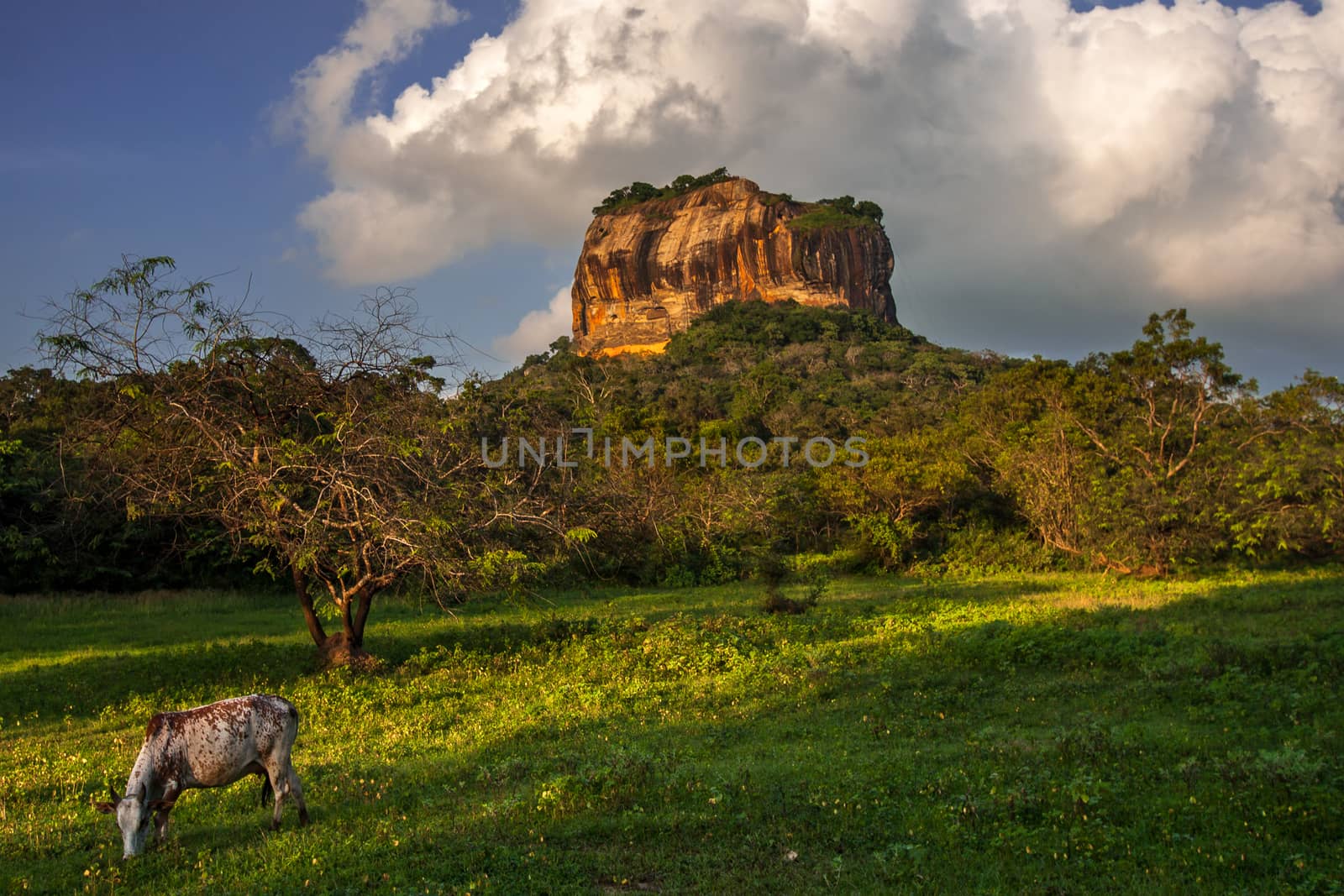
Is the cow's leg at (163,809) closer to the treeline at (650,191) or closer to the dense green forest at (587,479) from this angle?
the dense green forest at (587,479)

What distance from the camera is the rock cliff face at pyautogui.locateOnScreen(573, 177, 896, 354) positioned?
104062 mm

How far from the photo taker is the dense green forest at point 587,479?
510 inches

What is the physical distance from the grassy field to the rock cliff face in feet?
294

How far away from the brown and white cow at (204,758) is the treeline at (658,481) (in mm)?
5705

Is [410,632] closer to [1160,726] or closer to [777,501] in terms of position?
[1160,726]

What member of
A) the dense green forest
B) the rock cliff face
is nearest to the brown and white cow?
the dense green forest

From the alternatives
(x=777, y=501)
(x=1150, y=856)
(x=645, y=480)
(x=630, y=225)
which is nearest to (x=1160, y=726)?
(x=1150, y=856)

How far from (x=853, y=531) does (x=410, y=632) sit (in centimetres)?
1640

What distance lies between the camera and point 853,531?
98.9 feet

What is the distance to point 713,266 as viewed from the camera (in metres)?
106

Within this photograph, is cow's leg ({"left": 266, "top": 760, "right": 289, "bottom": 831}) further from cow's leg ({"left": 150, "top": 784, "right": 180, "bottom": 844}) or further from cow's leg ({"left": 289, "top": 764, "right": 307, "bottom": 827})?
cow's leg ({"left": 150, "top": 784, "right": 180, "bottom": 844})

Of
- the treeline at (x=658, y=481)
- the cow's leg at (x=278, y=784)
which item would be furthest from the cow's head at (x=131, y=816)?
the treeline at (x=658, y=481)

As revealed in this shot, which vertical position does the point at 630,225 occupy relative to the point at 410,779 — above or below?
above

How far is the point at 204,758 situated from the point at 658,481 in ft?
73.7
